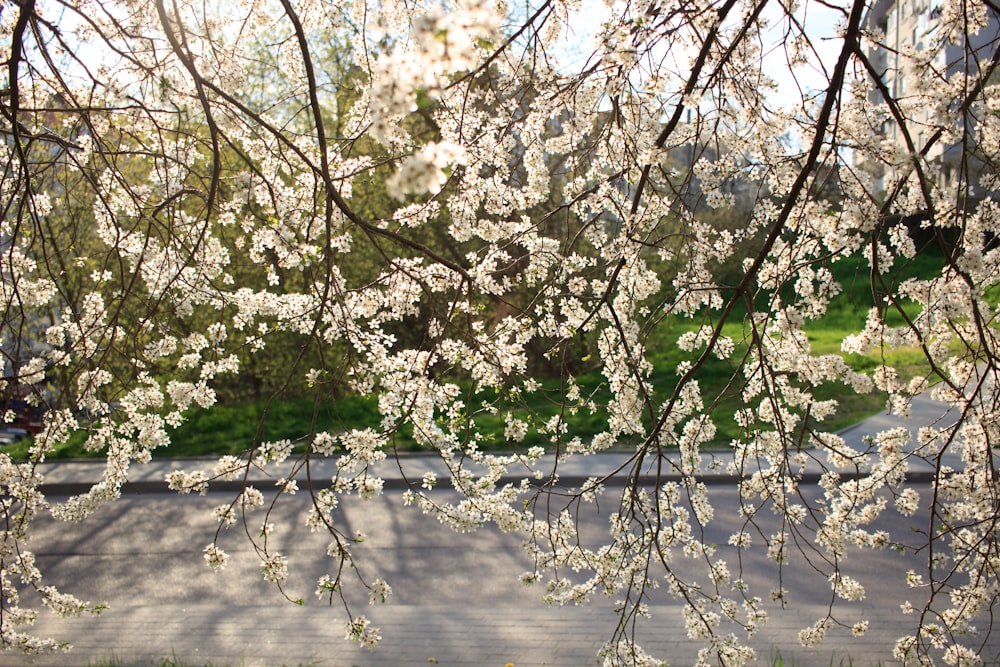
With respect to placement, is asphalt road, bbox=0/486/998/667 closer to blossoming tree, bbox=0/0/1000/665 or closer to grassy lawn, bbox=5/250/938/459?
blossoming tree, bbox=0/0/1000/665

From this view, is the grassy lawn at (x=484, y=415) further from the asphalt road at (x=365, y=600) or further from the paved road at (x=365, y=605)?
the asphalt road at (x=365, y=600)

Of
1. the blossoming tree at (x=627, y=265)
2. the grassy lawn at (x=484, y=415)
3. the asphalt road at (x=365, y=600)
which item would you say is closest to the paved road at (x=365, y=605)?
the asphalt road at (x=365, y=600)

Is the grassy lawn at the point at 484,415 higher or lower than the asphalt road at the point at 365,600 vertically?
higher

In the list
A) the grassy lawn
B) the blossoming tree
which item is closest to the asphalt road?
the blossoming tree

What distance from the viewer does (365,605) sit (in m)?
5.84

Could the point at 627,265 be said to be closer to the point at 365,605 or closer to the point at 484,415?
the point at 365,605

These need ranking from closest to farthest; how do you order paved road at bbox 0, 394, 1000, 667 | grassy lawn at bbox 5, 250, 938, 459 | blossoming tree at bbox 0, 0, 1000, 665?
blossoming tree at bbox 0, 0, 1000, 665, paved road at bbox 0, 394, 1000, 667, grassy lawn at bbox 5, 250, 938, 459

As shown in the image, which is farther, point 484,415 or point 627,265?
point 484,415

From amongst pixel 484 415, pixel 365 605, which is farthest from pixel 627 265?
pixel 484 415

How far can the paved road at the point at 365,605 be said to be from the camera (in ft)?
15.4

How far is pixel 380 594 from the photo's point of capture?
3553 mm

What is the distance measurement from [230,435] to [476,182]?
8908 millimetres

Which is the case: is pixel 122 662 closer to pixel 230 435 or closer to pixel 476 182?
pixel 476 182

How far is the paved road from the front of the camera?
4.69 meters
